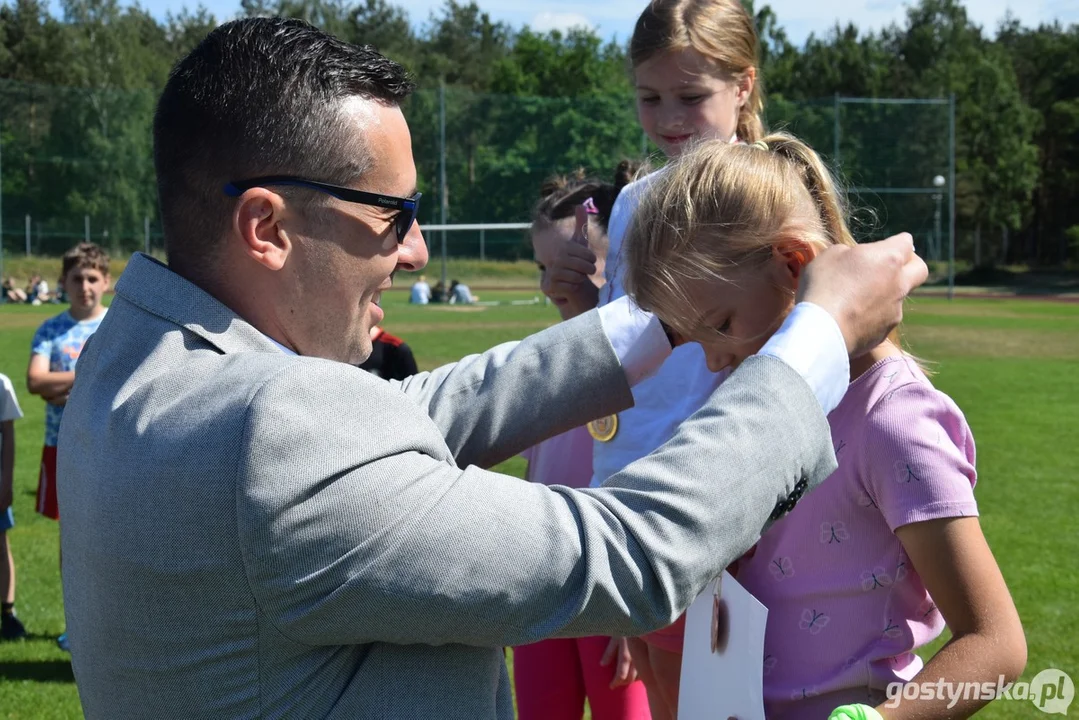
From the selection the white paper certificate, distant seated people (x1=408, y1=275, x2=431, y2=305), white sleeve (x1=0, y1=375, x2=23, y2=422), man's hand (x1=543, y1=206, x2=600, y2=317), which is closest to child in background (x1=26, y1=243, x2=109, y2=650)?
white sleeve (x1=0, y1=375, x2=23, y2=422)

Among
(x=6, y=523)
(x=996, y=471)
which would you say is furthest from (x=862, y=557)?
(x=996, y=471)

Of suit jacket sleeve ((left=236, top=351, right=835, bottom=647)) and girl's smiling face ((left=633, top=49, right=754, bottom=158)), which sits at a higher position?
girl's smiling face ((left=633, top=49, right=754, bottom=158))

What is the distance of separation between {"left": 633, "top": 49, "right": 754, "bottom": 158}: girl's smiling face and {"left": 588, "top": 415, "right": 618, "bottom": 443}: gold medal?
0.88 meters

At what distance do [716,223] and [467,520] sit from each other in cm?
87

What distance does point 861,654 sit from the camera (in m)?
2.06

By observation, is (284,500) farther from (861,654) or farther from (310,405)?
(861,654)

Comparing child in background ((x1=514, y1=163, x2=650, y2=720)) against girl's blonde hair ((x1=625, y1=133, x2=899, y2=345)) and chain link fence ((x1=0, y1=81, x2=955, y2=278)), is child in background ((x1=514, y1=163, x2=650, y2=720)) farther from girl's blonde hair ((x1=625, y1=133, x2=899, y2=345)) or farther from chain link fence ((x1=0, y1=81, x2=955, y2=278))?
chain link fence ((x1=0, y1=81, x2=955, y2=278))

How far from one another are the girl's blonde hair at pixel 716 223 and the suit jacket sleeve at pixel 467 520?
0.53 m

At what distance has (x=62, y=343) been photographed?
23.6ft

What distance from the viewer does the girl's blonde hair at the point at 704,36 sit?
11.5 ft

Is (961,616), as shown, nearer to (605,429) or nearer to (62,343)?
(605,429)

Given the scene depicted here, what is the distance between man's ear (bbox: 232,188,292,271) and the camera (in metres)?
1.63

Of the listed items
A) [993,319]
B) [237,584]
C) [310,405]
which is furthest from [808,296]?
[993,319]

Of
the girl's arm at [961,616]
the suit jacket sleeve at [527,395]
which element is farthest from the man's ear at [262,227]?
the girl's arm at [961,616]
